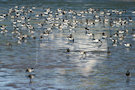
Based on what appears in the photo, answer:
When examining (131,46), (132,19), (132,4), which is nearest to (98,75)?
(131,46)

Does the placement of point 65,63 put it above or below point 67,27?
below

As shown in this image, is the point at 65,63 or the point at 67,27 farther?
the point at 67,27

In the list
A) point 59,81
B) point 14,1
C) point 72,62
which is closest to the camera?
point 59,81

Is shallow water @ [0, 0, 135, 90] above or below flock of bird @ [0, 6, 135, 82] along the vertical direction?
below

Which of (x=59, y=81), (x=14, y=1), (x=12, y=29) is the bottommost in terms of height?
(x=59, y=81)

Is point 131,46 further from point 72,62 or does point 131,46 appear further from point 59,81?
point 59,81

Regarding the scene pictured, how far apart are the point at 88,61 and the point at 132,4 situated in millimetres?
53718

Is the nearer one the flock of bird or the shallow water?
the shallow water

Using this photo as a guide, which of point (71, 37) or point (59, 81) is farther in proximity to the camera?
point (71, 37)

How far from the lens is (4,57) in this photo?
112 ft

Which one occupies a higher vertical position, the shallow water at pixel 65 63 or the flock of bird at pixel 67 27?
the flock of bird at pixel 67 27

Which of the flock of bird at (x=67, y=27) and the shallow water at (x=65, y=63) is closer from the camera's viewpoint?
the shallow water at (x=65, y=63)

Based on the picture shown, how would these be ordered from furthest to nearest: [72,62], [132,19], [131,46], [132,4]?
[132,4] < [132,19] < [131,46] < [72,62]

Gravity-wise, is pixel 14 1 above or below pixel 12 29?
above
